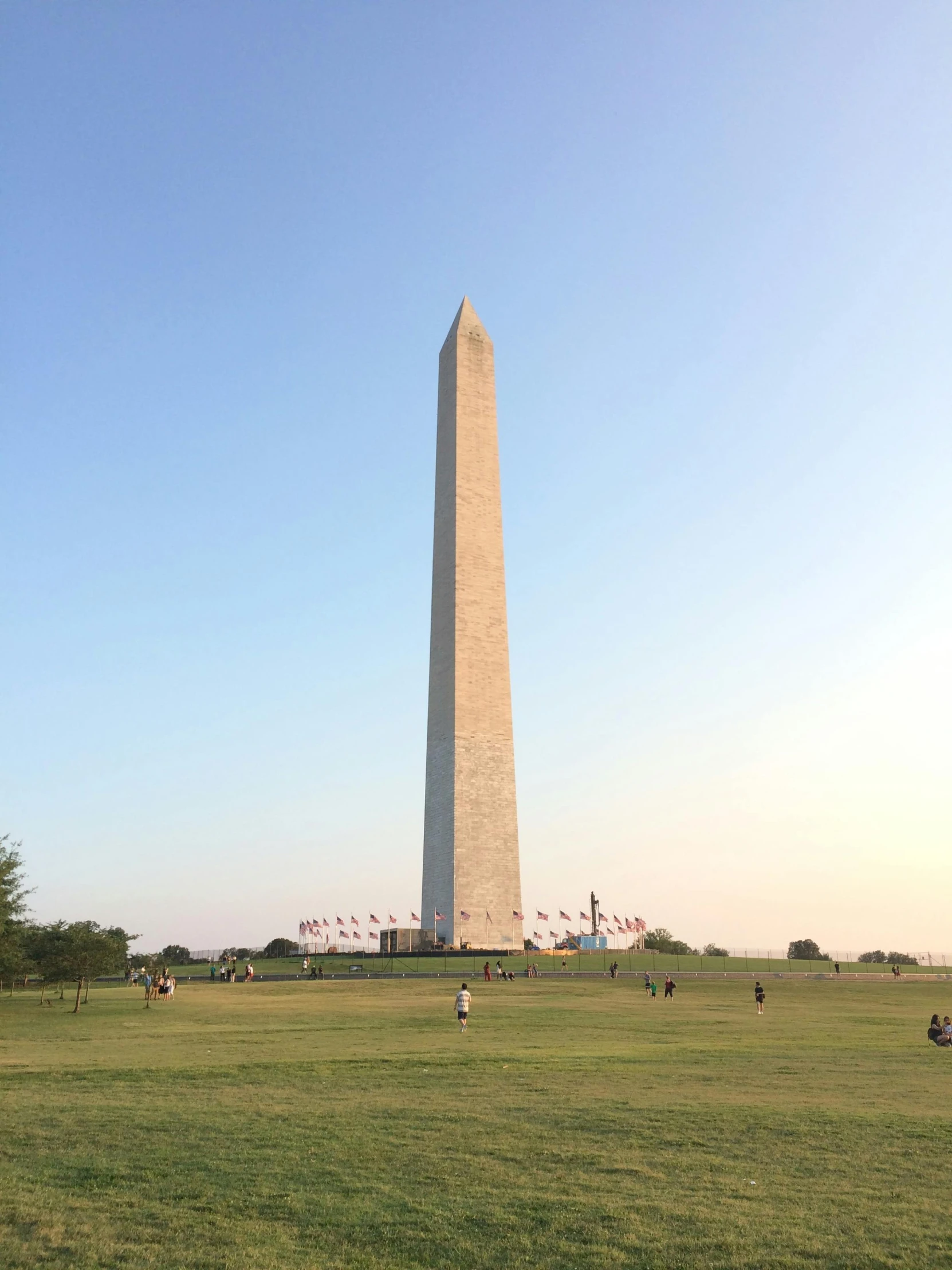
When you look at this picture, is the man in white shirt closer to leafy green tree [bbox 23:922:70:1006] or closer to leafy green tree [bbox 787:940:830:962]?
leafy green tree [bbox 23:922:70:1006]

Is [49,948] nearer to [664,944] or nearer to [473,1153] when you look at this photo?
[473,1153]

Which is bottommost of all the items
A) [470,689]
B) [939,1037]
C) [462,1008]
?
[939,1037]

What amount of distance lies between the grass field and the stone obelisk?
4106cm

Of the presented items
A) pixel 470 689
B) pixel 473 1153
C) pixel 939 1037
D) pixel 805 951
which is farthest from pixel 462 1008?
pixel 805 951

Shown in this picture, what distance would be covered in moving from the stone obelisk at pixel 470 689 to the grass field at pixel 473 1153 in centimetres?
4106

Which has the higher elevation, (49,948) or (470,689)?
(470,689)

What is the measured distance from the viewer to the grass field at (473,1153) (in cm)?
809

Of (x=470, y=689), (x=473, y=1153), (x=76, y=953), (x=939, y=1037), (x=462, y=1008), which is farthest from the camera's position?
(x=470, y=689)

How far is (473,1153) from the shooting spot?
36.4ft

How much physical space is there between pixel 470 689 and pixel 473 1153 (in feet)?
184

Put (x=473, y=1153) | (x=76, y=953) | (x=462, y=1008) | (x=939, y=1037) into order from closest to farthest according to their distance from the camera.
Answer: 1. (x=473, y=1153)
2. (x=939, y=1037)
3. (x=462, y=1008)
4. (x=76, y=953)

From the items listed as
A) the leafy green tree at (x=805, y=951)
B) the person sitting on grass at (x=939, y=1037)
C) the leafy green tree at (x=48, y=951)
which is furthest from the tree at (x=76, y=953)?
the leafy green tree at (x=805, y=951)

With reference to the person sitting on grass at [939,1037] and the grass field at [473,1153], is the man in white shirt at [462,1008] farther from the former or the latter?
the person sitting on grass at [939,1037]

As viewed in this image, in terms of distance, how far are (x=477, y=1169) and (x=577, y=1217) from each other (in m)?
1.83
